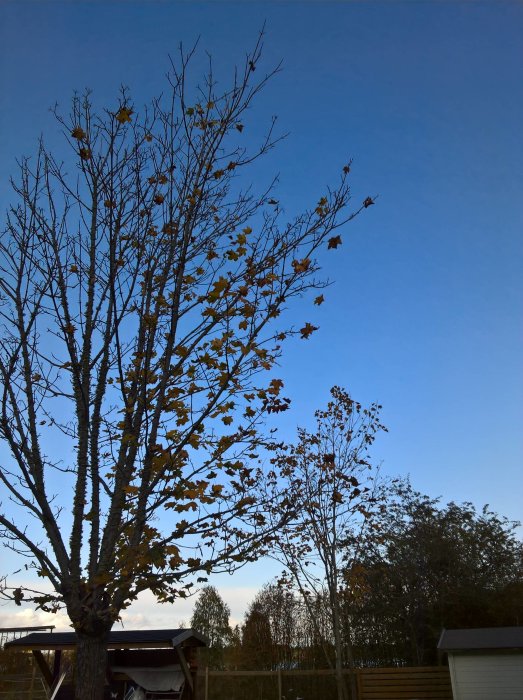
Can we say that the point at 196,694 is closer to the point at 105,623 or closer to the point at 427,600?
the point at 105,623

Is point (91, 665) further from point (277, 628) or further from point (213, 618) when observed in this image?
point (213, 618)

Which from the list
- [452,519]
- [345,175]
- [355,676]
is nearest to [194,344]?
[345,175]

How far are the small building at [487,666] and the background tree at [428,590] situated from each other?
4.84m

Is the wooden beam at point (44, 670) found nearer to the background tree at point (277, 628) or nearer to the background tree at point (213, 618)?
the background tree at point (277, 628)

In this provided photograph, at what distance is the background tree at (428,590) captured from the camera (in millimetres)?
19109

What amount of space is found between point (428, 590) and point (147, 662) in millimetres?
13023

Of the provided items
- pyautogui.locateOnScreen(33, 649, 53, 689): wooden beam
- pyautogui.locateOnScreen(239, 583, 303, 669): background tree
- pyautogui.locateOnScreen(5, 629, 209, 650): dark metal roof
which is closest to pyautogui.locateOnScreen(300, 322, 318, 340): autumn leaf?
pyautogui.locateOnScreen(5, 629, 209, 650): dark metal roof

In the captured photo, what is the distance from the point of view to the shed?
9.70 m

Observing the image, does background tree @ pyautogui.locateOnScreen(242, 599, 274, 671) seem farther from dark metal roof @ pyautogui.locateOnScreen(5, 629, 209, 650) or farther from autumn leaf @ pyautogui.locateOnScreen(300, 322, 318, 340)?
autumn leaf @ pyautogui.locateOnScreen(300, 322, 318, 340)

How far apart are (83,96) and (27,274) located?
1663 mm

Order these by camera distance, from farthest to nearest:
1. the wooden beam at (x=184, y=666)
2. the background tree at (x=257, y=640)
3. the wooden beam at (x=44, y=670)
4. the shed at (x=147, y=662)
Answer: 1. the background tree at (x=257, y=640)
2. the wooden beam at (x=44, y=670)
3. the shed at (x=147, y=662)
4. the wooden beam at (x=184, y=666)

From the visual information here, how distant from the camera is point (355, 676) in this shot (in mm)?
14617

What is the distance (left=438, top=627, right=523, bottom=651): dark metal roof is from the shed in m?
7.20

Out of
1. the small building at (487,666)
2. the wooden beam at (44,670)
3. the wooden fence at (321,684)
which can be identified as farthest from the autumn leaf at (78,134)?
the small building at (487,666)
